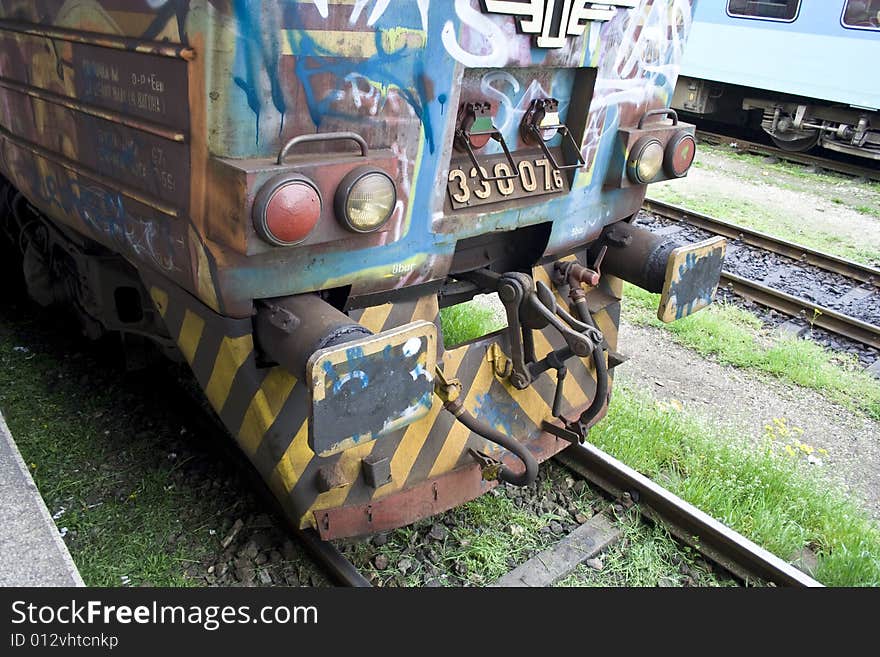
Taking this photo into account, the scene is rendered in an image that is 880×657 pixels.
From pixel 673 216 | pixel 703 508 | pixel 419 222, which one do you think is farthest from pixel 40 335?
pixel 673 216

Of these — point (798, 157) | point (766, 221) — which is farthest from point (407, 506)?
point (798, 157)

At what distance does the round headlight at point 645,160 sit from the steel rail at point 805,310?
343cm

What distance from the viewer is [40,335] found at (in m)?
4.95

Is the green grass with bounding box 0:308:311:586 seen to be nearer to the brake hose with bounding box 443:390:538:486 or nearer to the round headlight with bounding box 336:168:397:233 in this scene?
the brake hose with bounding box 443:390:538:486

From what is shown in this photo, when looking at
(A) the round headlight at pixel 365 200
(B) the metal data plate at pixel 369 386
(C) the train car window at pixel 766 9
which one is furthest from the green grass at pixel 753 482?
(C) the train car window at pixel 766 9

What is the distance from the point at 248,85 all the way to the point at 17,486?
76.0 inches

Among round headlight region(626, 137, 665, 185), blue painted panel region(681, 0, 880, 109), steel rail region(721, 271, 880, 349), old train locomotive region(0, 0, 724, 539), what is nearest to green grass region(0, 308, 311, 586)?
old train locomotive region(0, 0, 724, 539)

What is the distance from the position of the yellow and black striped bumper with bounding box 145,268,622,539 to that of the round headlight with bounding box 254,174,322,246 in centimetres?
48

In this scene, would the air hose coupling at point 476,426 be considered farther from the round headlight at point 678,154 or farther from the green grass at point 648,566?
the round headlight at point 678,154

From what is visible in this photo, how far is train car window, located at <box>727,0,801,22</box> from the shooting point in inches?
460

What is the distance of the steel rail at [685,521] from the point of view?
10.6 ft

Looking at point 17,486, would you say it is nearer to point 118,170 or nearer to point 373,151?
point 118,170

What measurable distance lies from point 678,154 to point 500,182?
3.35 feet

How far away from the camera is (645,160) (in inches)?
131
